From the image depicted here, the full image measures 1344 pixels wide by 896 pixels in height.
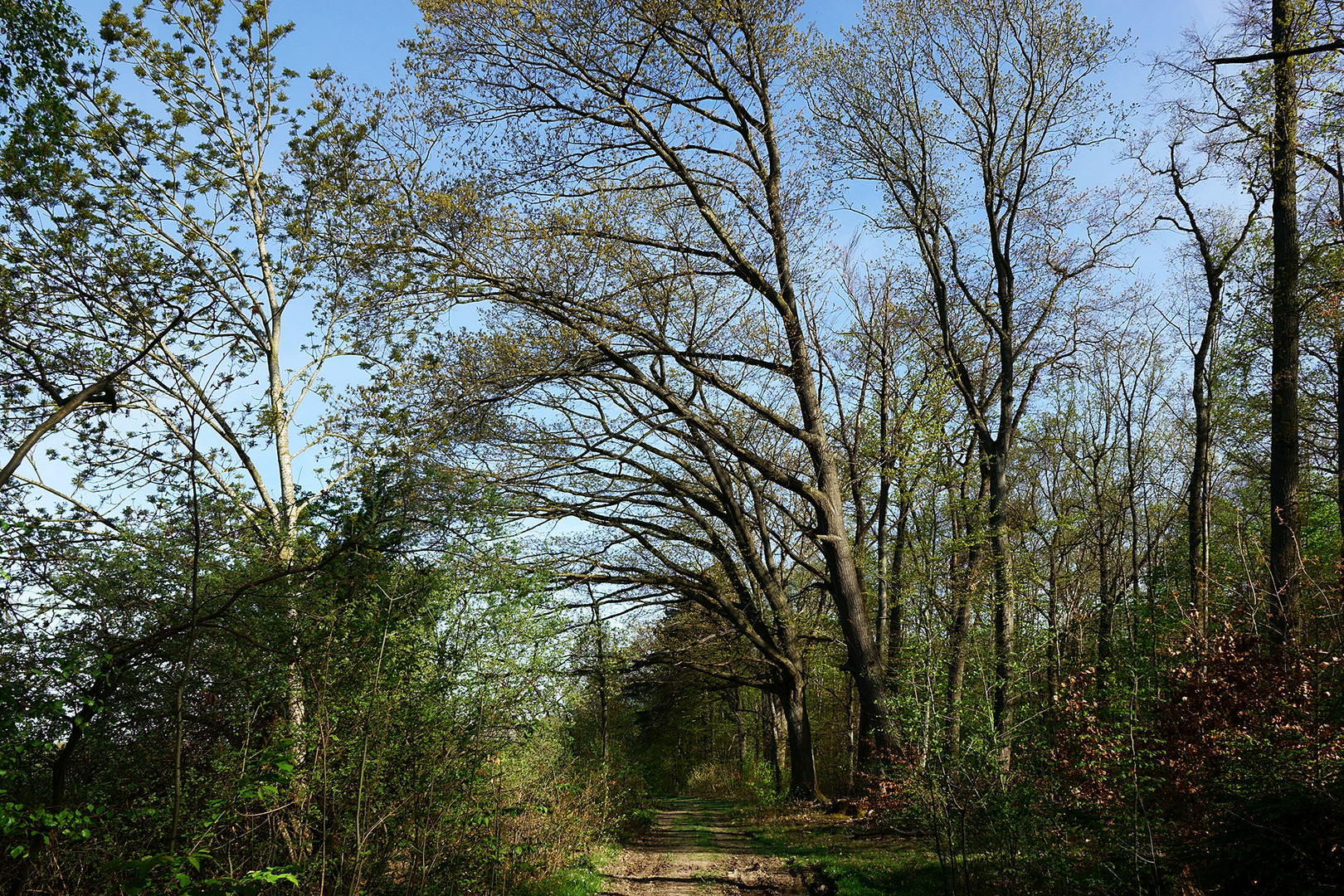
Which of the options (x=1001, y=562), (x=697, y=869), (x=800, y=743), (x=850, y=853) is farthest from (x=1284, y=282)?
(x=800, y=743)

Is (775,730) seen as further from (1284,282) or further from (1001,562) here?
(1284,282)

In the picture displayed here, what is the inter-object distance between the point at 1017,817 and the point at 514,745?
14.7 ft

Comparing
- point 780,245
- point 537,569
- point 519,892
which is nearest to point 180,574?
point 537,569

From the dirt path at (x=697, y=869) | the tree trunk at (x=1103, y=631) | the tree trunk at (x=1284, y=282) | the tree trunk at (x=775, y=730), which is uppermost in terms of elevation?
the tree trunk at (x=1284, y=282)

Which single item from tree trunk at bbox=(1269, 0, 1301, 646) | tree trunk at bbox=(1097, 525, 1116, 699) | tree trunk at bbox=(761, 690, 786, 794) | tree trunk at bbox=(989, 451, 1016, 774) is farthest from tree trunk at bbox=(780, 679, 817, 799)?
tree trunk at bbox=(1269, 0, 1301, 646)

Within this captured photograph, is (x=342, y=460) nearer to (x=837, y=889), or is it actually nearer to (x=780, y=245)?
(x=780, y=245)

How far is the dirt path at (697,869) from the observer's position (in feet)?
31.5

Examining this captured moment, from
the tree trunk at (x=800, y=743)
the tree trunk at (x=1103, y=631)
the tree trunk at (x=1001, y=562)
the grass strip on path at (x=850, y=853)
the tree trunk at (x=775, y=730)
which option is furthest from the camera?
the tree trunk at (x=775, y=730)

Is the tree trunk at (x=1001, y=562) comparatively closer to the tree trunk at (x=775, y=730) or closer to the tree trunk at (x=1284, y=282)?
the tree trunk at (x=1284, y=282)

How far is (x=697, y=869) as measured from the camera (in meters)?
11.3

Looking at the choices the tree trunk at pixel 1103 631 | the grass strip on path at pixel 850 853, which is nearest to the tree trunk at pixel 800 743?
the grass strip on path at pixel 850 853

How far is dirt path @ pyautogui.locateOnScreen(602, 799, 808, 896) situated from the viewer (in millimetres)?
9609

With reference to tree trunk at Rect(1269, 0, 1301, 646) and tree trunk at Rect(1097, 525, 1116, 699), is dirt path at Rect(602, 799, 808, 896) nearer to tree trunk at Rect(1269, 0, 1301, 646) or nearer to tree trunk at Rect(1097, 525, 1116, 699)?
tree trunk at Rect(1097, 525, 1116, 699)

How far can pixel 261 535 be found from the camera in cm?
812
